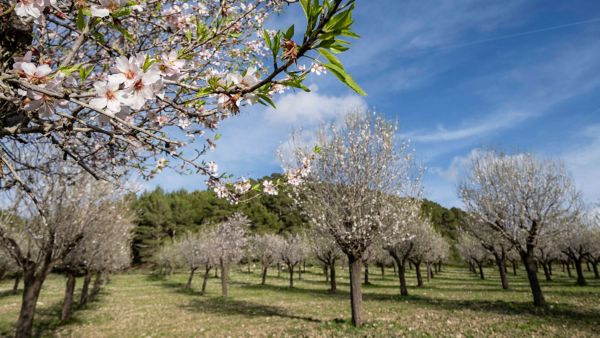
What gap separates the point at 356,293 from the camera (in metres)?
10.9

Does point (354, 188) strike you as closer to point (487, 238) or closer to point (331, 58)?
point (331, 58)

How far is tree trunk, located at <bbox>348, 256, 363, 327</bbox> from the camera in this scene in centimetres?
1070

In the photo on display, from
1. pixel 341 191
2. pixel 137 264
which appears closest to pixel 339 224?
pixel 341 191

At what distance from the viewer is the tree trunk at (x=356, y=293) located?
10.7 metres

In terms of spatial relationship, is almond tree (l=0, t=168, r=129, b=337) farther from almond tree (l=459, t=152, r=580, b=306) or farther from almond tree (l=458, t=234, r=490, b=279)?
almond tree (l=458, t=234, r=490, b=279)

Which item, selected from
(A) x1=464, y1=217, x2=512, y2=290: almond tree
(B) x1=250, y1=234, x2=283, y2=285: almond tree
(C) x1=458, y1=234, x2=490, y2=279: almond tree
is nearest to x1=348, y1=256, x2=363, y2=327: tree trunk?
(A) x1=464, y1=217, x2=512, y2=290: almond tree

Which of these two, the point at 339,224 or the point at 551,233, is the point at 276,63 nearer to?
the point at 339,224

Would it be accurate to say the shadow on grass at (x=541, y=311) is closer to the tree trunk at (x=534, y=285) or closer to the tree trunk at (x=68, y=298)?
the tree trunk at (x=534, y=285)

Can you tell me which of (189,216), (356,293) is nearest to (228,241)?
(356,293)

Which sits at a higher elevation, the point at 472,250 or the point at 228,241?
the point at 228,241

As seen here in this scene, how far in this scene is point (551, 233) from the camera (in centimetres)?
1516

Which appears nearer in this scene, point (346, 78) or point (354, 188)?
point (346, 78)

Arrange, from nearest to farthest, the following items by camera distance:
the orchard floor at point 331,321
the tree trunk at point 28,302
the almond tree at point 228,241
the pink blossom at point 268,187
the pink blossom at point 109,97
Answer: the pink blossom at point 109,97 < the pink blossom at point 268,187 < the tree trunk at point 28,302 < the orchard floor at point 331,321 < the almond tree at point 228,241

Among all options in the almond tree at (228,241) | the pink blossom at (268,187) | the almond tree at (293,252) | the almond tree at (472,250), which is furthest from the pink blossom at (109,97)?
the almond tree at (472,250)
